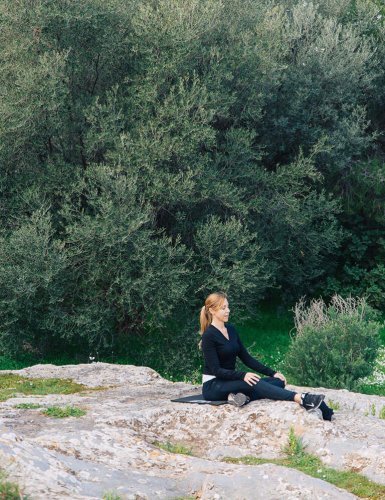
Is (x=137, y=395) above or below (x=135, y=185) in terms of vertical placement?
below

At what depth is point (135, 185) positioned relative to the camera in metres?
21.5

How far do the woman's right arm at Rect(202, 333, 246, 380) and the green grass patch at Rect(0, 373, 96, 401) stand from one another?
11.5 feet

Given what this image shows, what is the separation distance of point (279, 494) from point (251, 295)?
670 inches

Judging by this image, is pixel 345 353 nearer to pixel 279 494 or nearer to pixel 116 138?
pixel 116 138

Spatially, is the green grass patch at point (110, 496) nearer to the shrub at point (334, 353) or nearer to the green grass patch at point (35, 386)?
the green grass patch at point (35, 386)

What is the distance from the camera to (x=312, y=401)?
10.5 metres

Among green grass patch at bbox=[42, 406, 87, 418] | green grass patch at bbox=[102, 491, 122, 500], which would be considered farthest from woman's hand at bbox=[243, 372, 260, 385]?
green grass patch at bbox=[102, 491, 122, 500]

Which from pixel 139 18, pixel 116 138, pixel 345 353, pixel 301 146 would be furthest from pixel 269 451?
pixel 301 146

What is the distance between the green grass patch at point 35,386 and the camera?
1377 cm

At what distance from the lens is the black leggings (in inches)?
432

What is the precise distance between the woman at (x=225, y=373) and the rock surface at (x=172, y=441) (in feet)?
0.51

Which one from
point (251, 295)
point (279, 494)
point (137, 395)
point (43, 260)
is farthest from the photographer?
point (251, 295)

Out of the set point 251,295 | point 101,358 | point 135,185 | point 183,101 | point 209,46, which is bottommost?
point 101,358

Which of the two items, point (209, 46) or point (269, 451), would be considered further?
point (209, 46)
